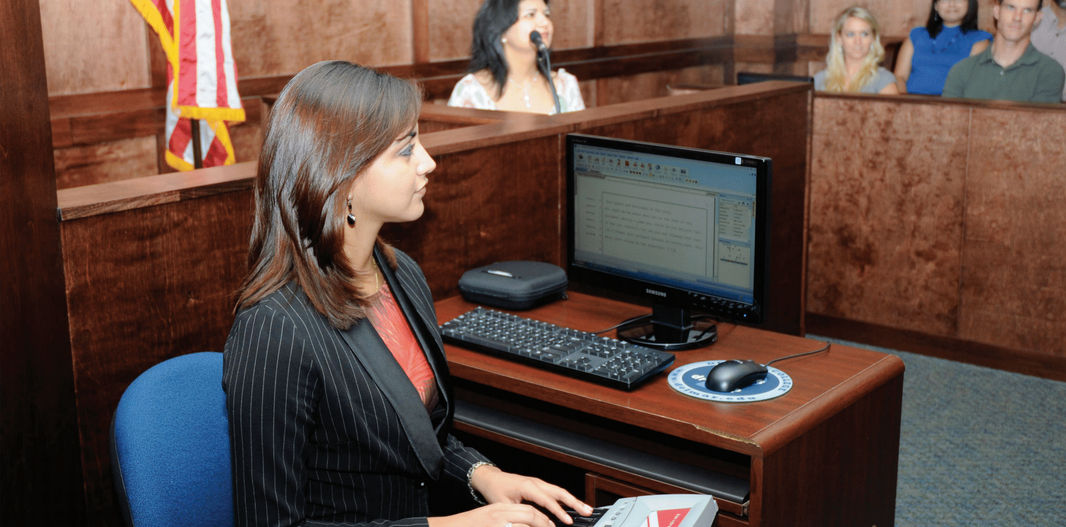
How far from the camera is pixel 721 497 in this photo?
1717 millimetres

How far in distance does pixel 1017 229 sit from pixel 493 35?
203 centimetres

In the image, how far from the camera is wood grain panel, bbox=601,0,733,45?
6.25 m

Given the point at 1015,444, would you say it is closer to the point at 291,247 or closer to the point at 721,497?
the point at 721,497

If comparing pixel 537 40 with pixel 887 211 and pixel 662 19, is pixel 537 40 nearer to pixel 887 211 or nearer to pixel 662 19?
pixel 887 211

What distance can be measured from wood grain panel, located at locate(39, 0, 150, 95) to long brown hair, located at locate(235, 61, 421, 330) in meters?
2.74

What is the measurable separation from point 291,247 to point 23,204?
1.58 ft

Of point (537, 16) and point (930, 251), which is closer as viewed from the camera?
point (537, 16)

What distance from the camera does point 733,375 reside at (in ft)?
5.96

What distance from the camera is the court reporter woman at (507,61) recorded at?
3711 millimetres

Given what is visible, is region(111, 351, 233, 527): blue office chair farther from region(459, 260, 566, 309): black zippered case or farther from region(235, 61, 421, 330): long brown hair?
region(459, 260, 566, 309): black zippered case

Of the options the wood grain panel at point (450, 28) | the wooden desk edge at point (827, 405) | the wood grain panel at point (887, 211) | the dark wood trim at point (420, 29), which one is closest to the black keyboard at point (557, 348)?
the wooden desk edge at point (827, 405)

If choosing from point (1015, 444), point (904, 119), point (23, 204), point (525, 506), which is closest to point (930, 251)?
point (904, 119)

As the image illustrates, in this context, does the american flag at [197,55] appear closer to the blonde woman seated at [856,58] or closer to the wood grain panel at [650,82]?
the blonde woman seated at [856,58]

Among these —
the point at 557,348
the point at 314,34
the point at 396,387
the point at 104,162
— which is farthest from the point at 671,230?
the point at 314,34
